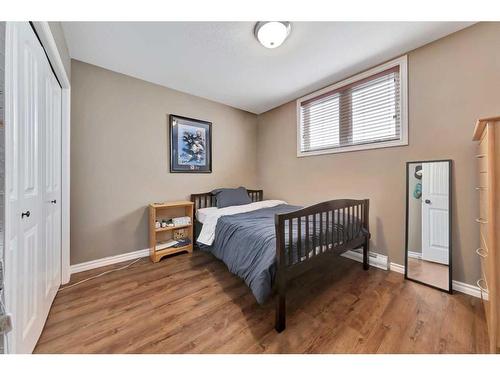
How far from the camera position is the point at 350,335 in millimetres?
1239

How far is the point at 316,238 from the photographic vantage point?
165cm

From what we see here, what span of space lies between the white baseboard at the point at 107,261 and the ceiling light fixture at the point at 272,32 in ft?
9.05

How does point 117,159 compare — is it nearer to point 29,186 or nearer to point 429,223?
point 29,186

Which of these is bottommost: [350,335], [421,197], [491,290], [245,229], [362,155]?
[350,335]

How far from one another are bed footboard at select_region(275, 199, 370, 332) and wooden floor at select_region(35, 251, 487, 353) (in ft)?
0.76

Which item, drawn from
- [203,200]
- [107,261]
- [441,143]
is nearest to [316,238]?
[441,143]

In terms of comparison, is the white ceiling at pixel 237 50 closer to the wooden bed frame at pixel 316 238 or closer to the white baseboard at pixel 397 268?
the wooden bed frame at pixel 316 238

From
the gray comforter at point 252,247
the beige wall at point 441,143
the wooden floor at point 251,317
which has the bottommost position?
the wooden floor at point 251,317

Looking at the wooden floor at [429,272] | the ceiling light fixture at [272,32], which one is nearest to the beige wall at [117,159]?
the ceiling light fixture at [272,32]

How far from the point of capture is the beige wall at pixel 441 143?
5.24 ft
